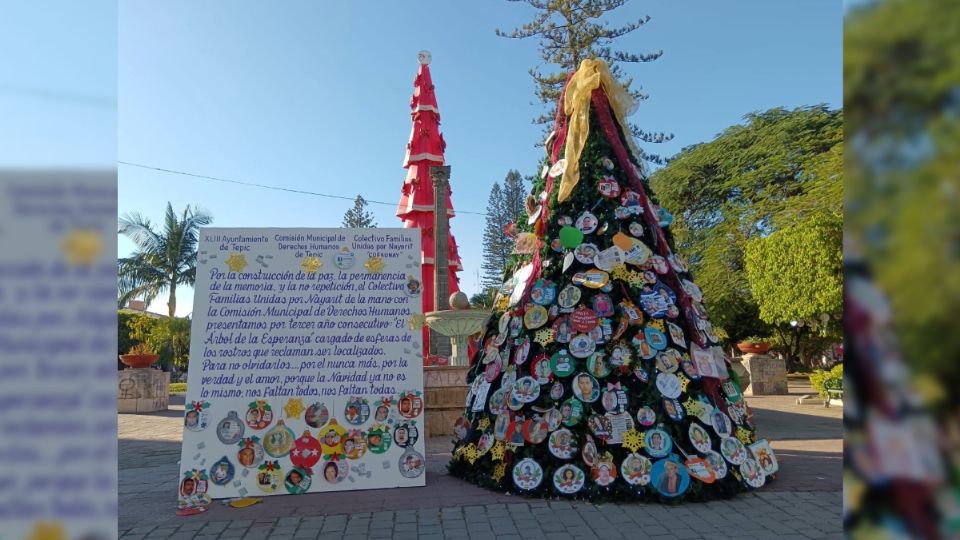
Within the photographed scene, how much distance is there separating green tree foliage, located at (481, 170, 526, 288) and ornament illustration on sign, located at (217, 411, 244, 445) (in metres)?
40.7

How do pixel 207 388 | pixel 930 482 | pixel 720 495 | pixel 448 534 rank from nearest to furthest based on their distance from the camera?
pixel 930 482 < pixel 448 534 < pixel 720 495 < pixel 207 388

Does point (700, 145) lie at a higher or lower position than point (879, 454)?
higher

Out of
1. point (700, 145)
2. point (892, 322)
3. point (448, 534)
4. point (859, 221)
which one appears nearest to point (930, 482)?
point (892, 322)

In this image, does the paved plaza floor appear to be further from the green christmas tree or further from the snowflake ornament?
the snowflake ornament

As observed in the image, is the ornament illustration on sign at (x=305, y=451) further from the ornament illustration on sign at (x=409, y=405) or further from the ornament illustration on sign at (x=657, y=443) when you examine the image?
the ornament illustration on sign at (x=657, y=443)

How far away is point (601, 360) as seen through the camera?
484 centimetres

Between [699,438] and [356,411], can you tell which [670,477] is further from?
[356,411]

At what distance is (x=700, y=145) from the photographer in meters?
26.7

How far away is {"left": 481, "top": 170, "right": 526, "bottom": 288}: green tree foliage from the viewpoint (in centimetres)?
4634

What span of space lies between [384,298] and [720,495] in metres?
3.16

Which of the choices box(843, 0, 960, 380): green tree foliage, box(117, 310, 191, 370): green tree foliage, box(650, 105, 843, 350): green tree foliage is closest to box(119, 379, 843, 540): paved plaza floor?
box(843, 0, 960, 380): green tree foliage

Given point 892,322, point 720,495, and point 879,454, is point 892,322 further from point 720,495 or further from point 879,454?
point 720,495

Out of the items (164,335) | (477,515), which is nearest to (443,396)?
(477,515)

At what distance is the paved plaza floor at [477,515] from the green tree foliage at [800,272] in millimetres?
10029
